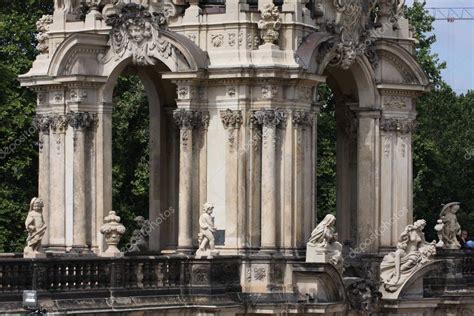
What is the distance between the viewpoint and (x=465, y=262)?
206 ft

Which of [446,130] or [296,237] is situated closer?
[296,237]

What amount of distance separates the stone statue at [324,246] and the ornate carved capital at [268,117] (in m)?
2.27

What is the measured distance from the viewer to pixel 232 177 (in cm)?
5709

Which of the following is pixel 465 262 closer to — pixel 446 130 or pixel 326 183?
pixel 326 183

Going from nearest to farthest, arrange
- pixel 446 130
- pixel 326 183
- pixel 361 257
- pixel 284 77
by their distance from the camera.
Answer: pixel 284 77 → pixel 361 257 → pixel 326 183 → pixel 446 130

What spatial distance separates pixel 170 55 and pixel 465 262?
382 inches

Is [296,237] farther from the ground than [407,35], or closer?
closer

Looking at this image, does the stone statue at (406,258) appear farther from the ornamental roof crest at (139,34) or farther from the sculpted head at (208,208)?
the ornamental roof crest at (139,34)

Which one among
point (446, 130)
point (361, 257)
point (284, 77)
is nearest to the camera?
point (284, 77)

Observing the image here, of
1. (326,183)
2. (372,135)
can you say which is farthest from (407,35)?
(326,183)

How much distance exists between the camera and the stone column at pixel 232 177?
56938 mm

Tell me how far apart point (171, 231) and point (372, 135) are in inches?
194

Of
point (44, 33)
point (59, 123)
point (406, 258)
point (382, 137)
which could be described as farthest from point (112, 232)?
point (382, 137)

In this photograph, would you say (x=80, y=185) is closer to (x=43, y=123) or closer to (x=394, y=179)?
(x=43, y=123)
